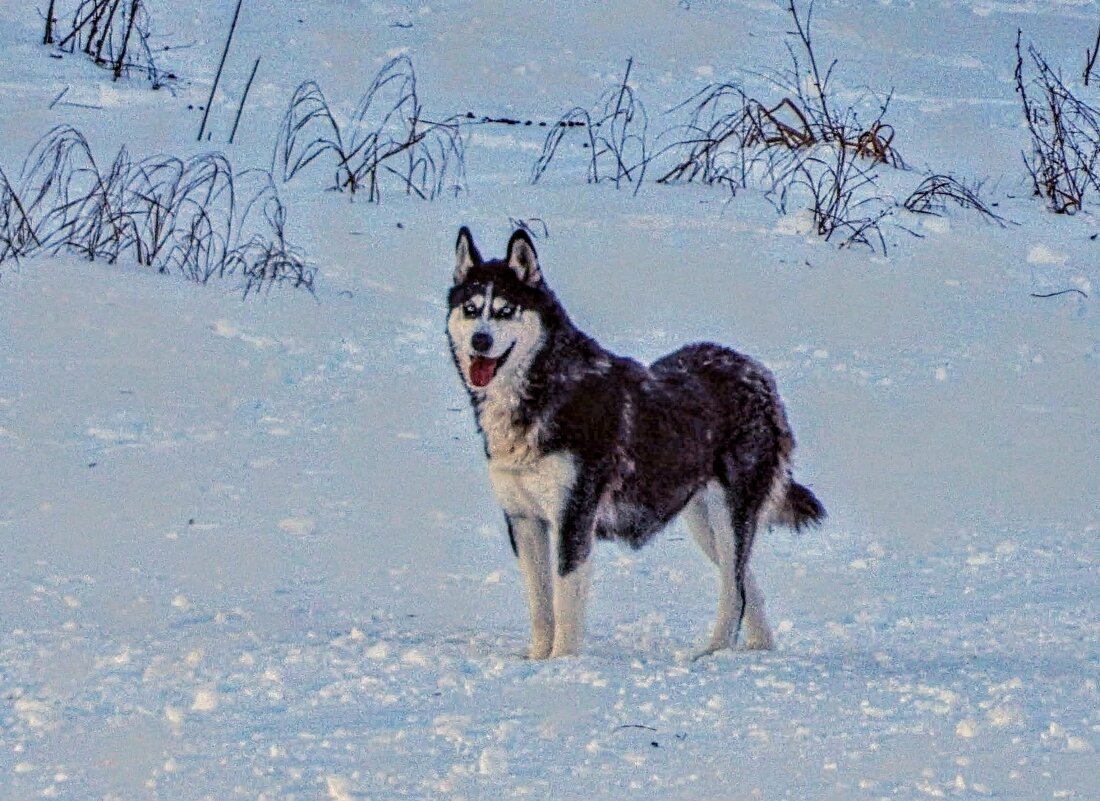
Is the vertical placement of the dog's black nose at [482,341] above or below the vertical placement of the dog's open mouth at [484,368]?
above

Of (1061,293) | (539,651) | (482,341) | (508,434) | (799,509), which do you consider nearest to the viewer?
(482,341)

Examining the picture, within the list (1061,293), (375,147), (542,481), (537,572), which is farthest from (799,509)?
(375,147)

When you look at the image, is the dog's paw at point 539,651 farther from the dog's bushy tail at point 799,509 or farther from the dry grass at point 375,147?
the dry grass at point 375,147

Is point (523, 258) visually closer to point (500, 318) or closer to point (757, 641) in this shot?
point (500, 318)

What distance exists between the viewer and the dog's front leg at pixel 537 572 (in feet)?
18.3

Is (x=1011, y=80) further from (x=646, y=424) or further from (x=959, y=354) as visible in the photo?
(x=646, y=424)

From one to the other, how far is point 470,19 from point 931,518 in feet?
25.5

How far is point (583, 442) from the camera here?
5.48m

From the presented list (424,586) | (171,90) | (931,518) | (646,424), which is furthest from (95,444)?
(171,90)

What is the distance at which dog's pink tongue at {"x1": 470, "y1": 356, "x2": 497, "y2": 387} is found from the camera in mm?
5473

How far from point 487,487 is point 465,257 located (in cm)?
214

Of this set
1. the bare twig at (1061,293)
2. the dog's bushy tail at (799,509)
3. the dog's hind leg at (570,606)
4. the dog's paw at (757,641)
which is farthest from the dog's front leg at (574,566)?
the bare twig at (1061,293)

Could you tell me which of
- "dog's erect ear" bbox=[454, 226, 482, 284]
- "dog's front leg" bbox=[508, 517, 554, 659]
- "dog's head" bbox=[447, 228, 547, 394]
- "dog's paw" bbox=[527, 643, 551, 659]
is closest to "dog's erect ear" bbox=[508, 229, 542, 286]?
"dog's head" bbox=[447, 228, 547, 394]

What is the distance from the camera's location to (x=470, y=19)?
14258mm
